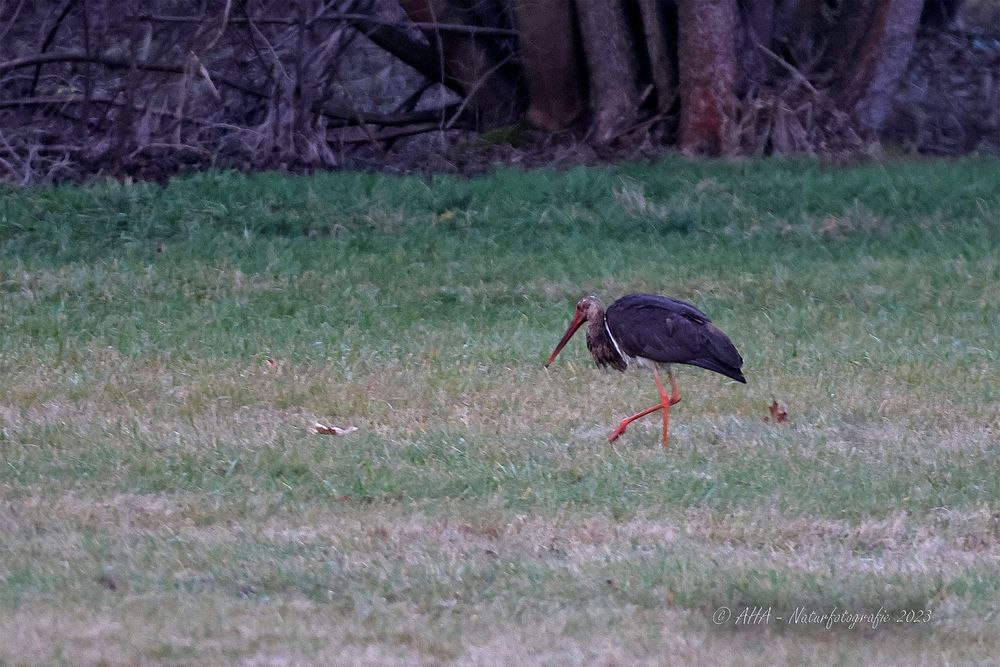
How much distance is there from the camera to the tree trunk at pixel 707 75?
15836mm

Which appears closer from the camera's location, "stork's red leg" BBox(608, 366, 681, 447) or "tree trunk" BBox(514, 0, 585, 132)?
"stork's red leg" BBox(608, 366, 681, 447)

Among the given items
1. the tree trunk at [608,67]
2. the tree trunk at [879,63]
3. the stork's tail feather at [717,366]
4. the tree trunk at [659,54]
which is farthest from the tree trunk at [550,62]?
the stork's tail feather at [717,366]

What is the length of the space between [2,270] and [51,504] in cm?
596

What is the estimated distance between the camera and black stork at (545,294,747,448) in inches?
292

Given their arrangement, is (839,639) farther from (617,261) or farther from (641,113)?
(641,113)

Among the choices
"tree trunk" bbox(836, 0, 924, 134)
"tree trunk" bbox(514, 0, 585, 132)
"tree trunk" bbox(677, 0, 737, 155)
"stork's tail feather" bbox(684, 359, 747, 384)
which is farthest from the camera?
"tree trunk" bbox(836, 0, 924, 134)

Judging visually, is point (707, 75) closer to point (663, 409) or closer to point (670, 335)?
point (663, 409)

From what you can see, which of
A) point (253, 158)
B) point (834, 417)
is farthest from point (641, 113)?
point (834, 417)

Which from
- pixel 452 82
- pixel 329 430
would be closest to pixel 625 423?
pixel 329 430

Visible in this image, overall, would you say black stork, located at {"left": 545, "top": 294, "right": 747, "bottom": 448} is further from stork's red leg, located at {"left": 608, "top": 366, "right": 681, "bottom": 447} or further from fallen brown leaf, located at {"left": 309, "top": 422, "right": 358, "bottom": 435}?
fallen brown leaf, located at {"left": 309, "top": 422, "right": 358, "bottom": 435}

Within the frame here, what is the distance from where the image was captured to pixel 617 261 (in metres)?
12.4

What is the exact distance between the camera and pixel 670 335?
7488mm

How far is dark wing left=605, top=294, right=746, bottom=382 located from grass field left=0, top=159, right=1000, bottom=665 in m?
0.43

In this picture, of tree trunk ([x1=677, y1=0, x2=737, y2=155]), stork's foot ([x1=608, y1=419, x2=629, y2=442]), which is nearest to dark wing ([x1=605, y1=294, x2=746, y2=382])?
stork's foot ([x1=608, y1=419, x2=629, y2=442])
